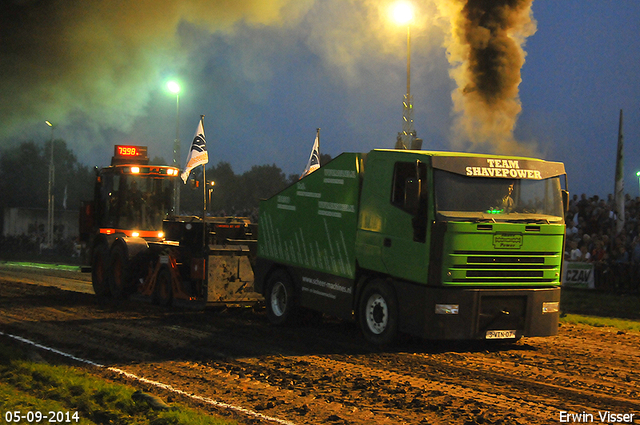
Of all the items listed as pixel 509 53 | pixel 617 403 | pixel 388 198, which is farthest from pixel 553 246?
pixel 509 53

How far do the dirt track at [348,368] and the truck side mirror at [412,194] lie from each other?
209cm

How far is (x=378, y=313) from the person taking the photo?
1069cm

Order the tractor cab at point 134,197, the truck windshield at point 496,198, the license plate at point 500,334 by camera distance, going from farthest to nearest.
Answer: the tractor cab at point 134,197 → the license plate at point 500,334 → the truck windshield at point 496,198

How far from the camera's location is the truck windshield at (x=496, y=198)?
985cm

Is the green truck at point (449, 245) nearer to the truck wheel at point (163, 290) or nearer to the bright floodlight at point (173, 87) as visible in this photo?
the truck wheel at point (163, 290)

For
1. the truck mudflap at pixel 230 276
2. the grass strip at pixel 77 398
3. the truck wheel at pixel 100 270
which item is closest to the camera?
the grass strip at pixel 77 398

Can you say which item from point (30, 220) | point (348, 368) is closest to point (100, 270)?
point (348, 368)

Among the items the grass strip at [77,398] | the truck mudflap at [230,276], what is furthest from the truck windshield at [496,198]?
the truck mudflap at [230,276]

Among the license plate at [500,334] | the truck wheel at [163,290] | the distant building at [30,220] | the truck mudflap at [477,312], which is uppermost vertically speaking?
the truck mudflap at [477,312]

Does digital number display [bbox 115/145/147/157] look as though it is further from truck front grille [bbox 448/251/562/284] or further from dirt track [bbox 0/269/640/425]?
truck front grille [bbox 448/251/562/284]

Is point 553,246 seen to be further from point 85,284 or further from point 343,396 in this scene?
point 85,284

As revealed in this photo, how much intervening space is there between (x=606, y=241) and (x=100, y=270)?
570 inches

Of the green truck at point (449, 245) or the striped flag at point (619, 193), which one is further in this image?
the striped flag at point (619, 193)

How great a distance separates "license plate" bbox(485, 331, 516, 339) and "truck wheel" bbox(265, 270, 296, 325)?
3929 millimetres
